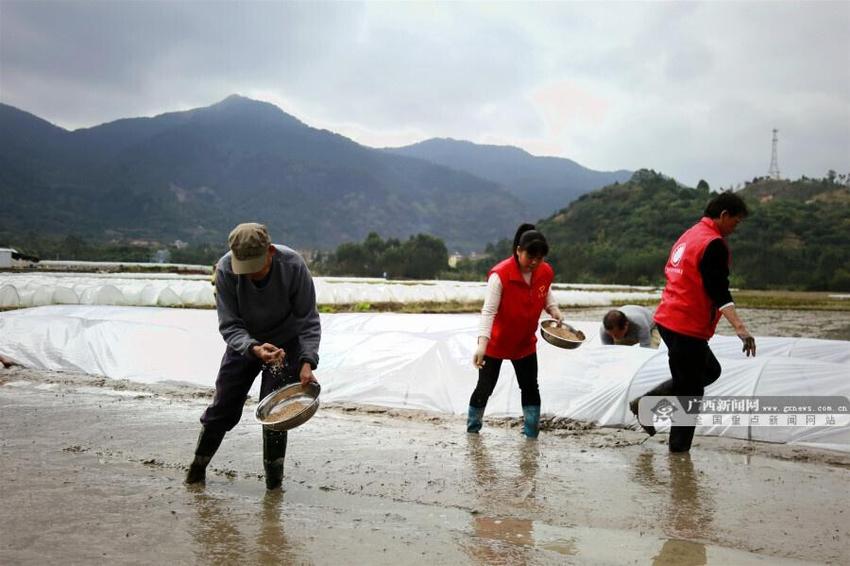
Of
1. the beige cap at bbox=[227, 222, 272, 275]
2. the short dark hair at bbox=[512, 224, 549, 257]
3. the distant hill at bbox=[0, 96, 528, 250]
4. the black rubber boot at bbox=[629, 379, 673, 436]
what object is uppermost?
the distant hill at bbox=[0, 96, 528, 250]

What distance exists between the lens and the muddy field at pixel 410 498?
2895 millimetres

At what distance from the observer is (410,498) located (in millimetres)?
3668

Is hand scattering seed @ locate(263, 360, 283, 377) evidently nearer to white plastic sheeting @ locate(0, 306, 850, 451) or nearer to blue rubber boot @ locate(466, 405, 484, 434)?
blue rubber boot @ locate(466, 405, 484, 434)

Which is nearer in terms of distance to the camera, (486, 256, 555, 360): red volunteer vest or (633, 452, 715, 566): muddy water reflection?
(633, 452, 715, 566): muddy water reflection

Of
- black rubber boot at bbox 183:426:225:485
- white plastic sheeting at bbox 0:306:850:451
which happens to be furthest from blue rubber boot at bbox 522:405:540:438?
black rubber boot at bbox 183:426:225:485

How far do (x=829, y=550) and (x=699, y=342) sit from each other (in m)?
1.57

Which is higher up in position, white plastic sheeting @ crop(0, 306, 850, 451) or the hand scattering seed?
the hand scattering seed

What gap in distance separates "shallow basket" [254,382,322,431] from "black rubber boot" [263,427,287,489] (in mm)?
211

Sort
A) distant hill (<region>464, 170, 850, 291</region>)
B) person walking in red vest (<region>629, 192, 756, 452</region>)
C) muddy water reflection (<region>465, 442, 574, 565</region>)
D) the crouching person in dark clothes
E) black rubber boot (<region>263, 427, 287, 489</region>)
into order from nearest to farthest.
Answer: muddy water reflection (<region>465, 442, 574, 565</region>)
the crouching person in dark clothes
black rubber boot (<region>263, 427, 287, 489</region>)
person walking in red vest (<region>629, 192, 756, 452</region>)
distant hill (<region>464, 170, 850, 291</region>)

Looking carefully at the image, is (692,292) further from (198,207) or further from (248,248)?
(198,207)

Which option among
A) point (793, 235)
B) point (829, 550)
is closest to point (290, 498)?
point (829, 550)

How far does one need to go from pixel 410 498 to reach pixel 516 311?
1605mm

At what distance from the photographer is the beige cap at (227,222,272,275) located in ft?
10.9

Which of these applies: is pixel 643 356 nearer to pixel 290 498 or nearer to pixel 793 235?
pixel 290 498
